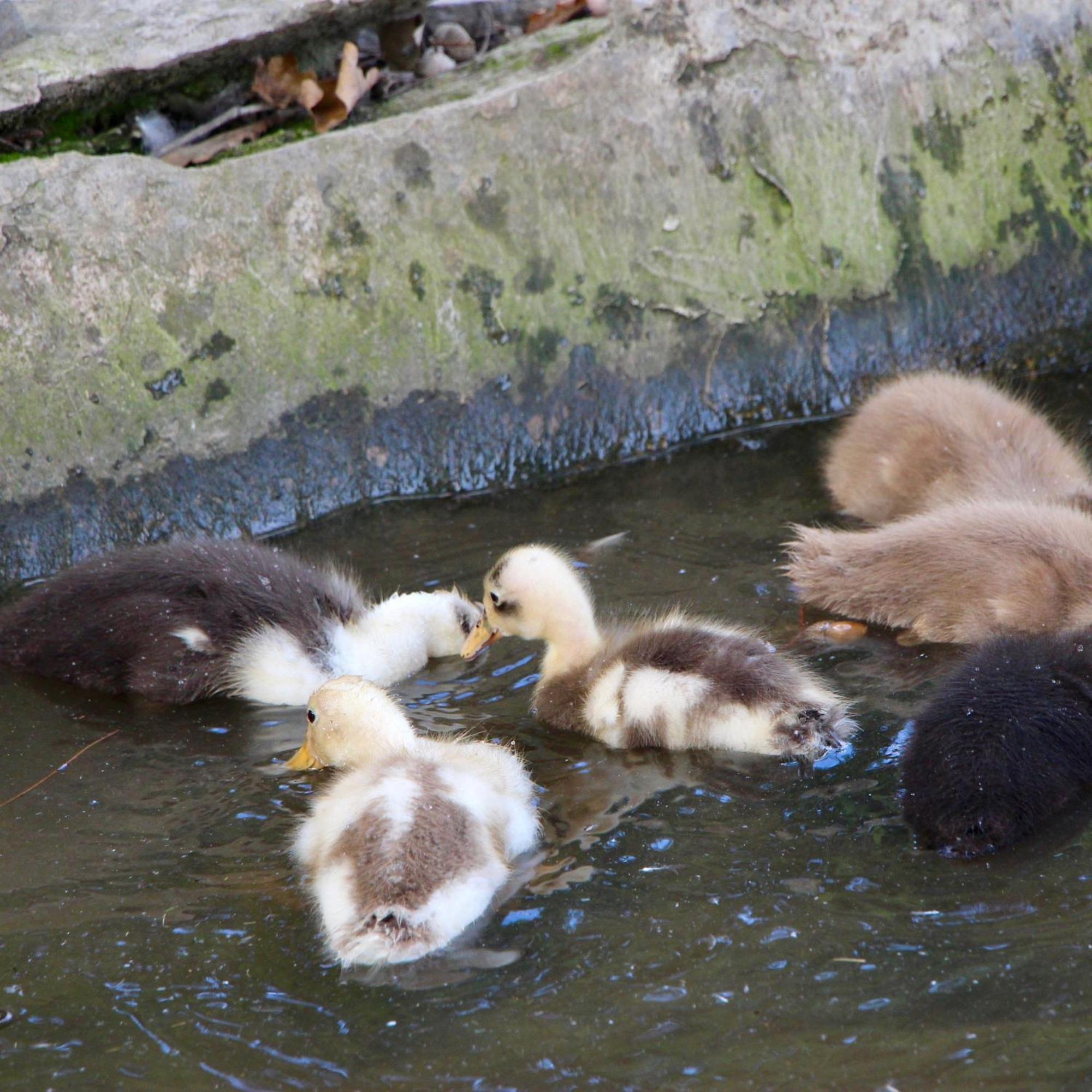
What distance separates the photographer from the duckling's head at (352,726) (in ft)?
11.8

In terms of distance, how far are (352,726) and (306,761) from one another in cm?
26

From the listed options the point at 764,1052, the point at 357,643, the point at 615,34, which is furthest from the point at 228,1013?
the point at 615,34

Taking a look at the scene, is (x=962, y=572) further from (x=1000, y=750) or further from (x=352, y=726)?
(x=352, y=726)

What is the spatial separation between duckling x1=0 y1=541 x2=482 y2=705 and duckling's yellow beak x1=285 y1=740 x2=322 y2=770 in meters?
0.44

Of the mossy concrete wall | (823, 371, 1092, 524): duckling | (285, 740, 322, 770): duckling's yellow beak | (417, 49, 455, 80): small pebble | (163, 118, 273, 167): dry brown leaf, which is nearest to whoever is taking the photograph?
(285, 740, 322, 770): duckling's yellow beak

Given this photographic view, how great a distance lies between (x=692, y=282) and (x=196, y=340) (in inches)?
76.2

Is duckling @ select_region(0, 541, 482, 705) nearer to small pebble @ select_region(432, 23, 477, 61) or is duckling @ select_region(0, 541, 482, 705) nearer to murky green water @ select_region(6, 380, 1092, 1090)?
murky green water @ select_region(6, 380, 1092, 1090)

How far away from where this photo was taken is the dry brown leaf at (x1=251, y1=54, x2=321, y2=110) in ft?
18.9

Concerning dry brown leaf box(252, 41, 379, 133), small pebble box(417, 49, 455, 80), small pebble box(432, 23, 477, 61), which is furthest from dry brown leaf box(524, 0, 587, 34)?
dry brown leaf box(252, 41, 379, 133)

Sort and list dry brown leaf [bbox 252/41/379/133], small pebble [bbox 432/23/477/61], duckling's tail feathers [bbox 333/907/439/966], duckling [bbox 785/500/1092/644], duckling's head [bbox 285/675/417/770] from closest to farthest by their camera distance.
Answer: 1. duckling's tail feathers [bbox 333/907/439/966]
2. duckling's head [bbox 285/675/417/770]
3. duckling [bbox 785/500/1092/644]
4. dry brown leaf [bbox 252/41/379/133]
5. small pebble [bbox 432/23/477/61]

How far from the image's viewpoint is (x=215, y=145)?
5617mm

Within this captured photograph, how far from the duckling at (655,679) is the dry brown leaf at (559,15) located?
10.1ft

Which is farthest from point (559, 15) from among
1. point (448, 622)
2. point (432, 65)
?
point (448, 622)

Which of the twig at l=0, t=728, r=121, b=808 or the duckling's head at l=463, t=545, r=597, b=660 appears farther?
the duckling's head at l=463, t=545, r=597, b=660
